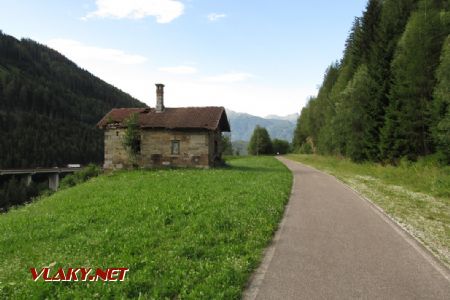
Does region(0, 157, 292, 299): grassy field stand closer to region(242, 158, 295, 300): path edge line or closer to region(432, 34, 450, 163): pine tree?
region(242, 158, 295, 300): path edge line

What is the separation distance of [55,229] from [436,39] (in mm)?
32057

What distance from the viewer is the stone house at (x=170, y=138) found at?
31.3 meters

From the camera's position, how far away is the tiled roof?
103 feet

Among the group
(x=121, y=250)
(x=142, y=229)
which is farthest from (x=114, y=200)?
(x=121, y=250)

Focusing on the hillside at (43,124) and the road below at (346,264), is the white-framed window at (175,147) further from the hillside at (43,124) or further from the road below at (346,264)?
the hillside at (43,124)

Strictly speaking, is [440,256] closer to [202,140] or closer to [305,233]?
[305,233]

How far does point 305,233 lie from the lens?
9.06 metres

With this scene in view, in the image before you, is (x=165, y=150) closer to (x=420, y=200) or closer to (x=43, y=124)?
(x=420, y=200)

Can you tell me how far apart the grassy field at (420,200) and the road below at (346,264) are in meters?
0.55

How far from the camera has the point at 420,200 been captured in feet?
47.8

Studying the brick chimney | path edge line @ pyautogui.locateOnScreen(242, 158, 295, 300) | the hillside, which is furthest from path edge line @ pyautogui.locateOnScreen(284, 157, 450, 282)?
the hillside

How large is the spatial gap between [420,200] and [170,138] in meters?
23.0

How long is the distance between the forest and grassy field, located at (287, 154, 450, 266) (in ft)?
10.5

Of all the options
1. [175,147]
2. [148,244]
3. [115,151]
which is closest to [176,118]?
[175,147]
